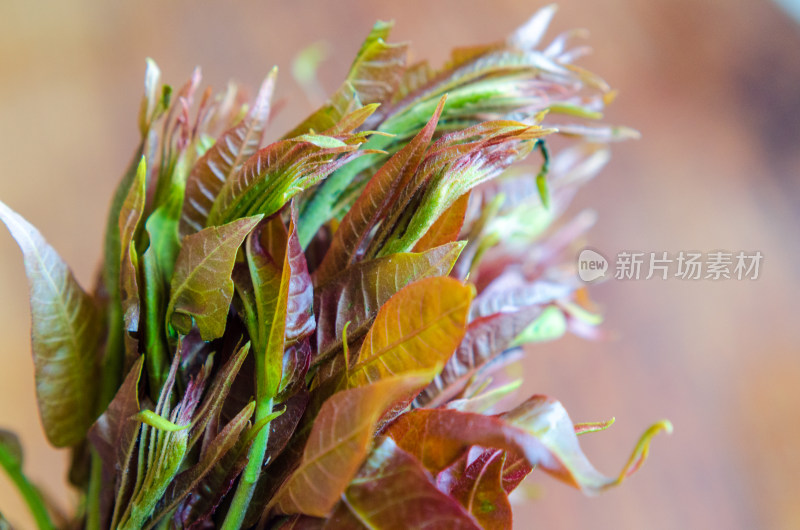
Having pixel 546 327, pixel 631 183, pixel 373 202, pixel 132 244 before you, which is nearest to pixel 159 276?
pixel 132 244

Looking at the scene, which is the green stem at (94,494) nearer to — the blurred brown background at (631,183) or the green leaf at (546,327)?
the green leaf at (546,327)

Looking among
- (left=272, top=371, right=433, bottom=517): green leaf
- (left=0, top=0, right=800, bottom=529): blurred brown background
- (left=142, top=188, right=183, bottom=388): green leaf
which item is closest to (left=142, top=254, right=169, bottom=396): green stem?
(left=142, top=188, right=183, bottom=388): green leaf

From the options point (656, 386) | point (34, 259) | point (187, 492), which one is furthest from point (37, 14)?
point (656, 386)

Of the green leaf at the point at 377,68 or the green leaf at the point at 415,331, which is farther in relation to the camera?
the green leaf at the point at 377,68

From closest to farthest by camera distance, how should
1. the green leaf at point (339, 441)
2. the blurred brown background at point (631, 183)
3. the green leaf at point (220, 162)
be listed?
the green leaf at point (339, 441) → the green leaf at point (220, 162) → the blurred brown background at point (631, 183)

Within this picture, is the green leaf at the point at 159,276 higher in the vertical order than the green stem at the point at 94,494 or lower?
higher

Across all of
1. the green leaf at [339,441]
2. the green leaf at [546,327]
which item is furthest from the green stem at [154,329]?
the green leaf at [546,327]
